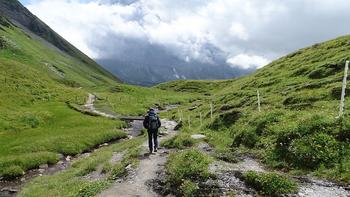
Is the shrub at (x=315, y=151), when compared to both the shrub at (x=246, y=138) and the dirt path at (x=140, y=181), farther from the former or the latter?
the dirt path at (x=140, y=181)

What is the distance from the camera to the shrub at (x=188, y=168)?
80.3ft

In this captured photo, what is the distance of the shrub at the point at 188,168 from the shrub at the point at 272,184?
3.11 m

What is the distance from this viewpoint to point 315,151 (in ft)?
78.2

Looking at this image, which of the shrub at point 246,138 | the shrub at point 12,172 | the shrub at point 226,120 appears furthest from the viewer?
the shrub at point 226,120

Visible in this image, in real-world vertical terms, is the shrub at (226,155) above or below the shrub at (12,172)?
above

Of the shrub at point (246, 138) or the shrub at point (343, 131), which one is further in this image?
the shrub at point (246, 138)

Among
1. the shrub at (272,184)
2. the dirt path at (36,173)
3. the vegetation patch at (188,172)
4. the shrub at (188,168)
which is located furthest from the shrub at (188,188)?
the dirt path at (36,173)

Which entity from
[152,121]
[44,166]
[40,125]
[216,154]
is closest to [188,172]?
[216,154]

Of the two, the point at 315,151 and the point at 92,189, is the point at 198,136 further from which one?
the point at 315,151

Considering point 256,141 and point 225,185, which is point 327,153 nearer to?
point 225,185

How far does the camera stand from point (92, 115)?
92688 mm

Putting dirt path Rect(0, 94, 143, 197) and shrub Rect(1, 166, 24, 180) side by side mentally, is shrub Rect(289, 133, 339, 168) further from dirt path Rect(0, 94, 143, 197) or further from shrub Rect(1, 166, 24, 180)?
shrub Rect(1, 166, 24, 180)

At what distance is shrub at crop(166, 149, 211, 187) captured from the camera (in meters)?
24.5

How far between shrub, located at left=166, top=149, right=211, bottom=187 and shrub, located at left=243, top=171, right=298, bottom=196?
311cm
